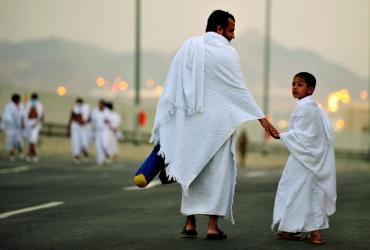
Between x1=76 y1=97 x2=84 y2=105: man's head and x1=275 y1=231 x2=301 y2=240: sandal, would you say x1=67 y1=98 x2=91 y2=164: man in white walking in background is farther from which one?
x1=275 y1=231 x2=301 y2=240: sandal

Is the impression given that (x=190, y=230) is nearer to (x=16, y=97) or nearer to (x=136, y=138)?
(x=16, y=97)

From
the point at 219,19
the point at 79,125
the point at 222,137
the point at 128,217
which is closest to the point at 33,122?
the point at 79,125

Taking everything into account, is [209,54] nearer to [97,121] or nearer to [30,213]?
[30,213]

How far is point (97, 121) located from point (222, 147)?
24.2 m

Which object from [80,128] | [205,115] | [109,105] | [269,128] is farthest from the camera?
[109,105]

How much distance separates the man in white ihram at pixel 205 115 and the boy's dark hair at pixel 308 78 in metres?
0.52

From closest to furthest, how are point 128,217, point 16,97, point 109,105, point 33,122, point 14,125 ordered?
point 128,217 < point 33,122 < point 16,97 < point 14,125 < point 109,105

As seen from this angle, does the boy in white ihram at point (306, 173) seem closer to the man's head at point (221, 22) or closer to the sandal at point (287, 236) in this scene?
the sandal at point (287, 236)

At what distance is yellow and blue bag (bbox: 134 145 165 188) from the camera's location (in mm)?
10109

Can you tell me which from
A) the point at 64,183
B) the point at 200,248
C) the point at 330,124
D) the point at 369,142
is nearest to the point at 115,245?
the point at 200,248

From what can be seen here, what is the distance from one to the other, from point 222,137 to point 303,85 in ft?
2.95

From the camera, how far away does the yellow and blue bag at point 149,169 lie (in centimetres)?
1011

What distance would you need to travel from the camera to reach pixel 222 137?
10.2 metres

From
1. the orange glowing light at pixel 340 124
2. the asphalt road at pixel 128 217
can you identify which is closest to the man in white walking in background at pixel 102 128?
the asphalt road at pixel 128 217
